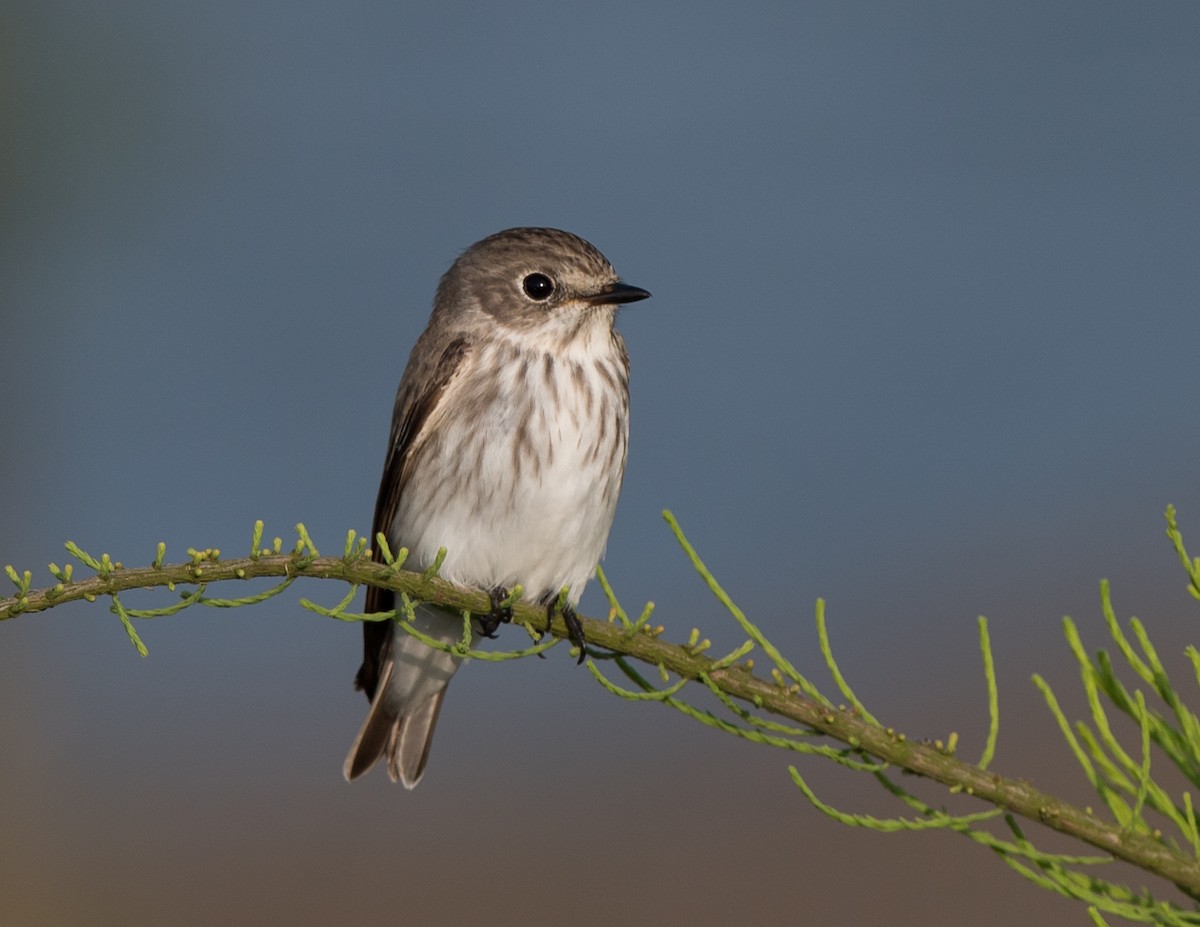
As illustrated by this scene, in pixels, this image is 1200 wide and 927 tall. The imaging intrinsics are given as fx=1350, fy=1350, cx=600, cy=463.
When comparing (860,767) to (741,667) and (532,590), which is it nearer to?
(741,667)

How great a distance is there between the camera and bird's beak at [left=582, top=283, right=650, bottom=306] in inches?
175

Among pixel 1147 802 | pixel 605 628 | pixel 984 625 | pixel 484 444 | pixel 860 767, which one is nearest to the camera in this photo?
pixel 984 625

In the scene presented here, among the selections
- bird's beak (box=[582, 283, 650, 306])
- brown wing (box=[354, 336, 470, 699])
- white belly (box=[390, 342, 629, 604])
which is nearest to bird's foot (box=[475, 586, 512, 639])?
white belly (box=[390, 342, 629, 604])

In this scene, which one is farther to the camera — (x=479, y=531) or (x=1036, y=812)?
(x=479, y=531)

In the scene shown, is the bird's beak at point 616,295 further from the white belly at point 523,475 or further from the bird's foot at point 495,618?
the bird's foot at point 495,618

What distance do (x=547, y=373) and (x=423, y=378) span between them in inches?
20.8

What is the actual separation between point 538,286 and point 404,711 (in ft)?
5.79

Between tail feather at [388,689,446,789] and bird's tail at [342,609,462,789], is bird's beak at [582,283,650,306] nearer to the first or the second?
bird's tail at [342,609,462,789]

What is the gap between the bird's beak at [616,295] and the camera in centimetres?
443

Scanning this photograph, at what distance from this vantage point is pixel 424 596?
2549mm

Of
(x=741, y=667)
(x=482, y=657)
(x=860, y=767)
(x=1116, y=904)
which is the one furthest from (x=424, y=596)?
(x=1116, y=904)

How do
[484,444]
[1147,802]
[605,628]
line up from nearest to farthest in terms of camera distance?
1. [1147,802]
2. [605,628]
3. [484,444]

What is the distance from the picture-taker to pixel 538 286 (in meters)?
4.71

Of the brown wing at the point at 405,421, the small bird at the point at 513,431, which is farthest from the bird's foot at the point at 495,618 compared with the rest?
the brown wing at the point at 405,421
